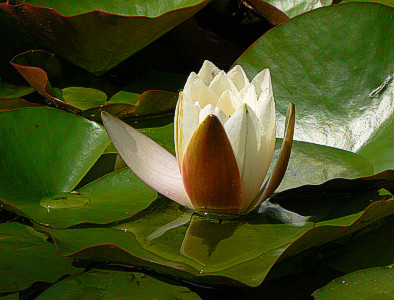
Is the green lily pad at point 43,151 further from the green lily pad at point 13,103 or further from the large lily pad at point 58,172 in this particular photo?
the green lily pad at point 13,103

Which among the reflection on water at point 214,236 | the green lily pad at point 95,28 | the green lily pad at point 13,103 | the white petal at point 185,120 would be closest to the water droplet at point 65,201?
the reflection on water at point 214,236

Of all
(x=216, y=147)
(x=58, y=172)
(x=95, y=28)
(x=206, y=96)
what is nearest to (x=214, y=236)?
(x=216, y=147)

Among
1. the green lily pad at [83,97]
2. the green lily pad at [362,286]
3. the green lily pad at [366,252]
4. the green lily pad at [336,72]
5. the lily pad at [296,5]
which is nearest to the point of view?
the green lily pad at [362,286]

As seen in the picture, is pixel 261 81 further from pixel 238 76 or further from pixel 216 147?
pixel 216 147

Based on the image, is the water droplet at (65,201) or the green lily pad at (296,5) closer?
the water droplet at (65,201)

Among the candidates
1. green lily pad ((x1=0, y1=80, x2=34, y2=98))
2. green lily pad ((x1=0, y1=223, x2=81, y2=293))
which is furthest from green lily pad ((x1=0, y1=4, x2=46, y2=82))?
green lily pad ((x1=0, y1=223, x2=81, y2=293))

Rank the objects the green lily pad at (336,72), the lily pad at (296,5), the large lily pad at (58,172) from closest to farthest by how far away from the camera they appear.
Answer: the large lily pad at (58,172), the green lily pad at (336,72), the lily pad at (296,5)

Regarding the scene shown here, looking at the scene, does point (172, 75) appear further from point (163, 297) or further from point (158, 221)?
point (163, 297)

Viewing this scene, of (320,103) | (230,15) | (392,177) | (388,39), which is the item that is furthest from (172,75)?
(392,177)
